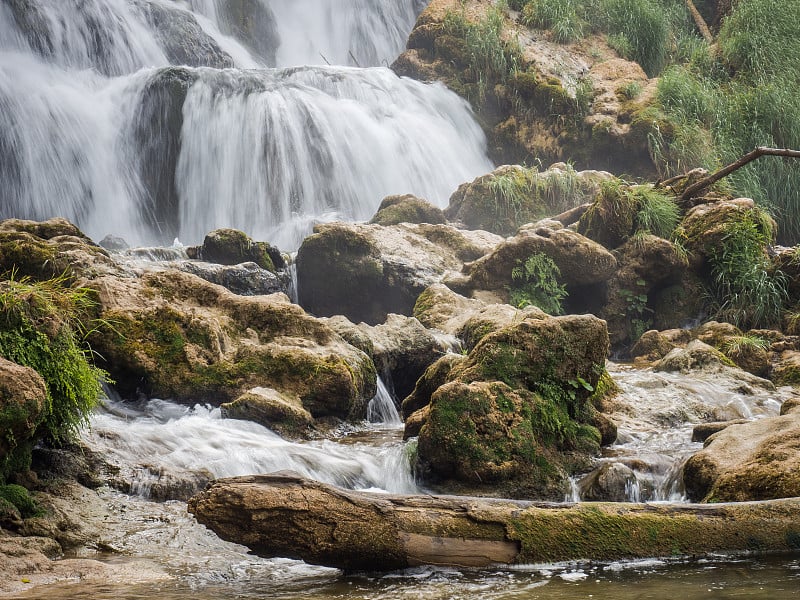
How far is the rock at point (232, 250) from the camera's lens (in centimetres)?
1066

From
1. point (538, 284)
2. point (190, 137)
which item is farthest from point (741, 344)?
point (190, 137)

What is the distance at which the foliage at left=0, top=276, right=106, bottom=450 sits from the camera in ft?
13.2

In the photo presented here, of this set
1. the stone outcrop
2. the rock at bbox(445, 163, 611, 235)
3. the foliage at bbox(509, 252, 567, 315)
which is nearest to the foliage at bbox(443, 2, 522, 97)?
the stone outcrop

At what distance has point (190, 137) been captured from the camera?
15.5 m

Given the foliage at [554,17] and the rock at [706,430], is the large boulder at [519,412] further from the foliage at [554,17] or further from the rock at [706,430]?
the foliage at [554,17]

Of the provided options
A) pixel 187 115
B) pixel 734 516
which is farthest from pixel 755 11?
pixel 734 516

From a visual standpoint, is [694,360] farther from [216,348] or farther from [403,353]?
[216,348]

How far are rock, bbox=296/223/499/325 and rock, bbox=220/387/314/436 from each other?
190 inches

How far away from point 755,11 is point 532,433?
1849 centimetres

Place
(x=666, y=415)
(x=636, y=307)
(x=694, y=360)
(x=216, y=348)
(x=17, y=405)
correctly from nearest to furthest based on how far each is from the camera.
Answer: (x=17, y=405) < (x=216, y=348) < (x=666, y=415) < (x=694, y=360) < (x=636, y=307)

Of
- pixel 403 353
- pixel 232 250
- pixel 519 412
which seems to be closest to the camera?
pixel 519 412

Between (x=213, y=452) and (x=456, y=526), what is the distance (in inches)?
96.9

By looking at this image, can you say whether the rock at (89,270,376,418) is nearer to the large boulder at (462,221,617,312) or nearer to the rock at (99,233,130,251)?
the large boulder at (462,221,617,312)

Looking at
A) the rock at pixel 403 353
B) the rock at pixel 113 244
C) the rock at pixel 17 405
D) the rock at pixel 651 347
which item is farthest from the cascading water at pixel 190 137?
the rock at pixel 17 405
